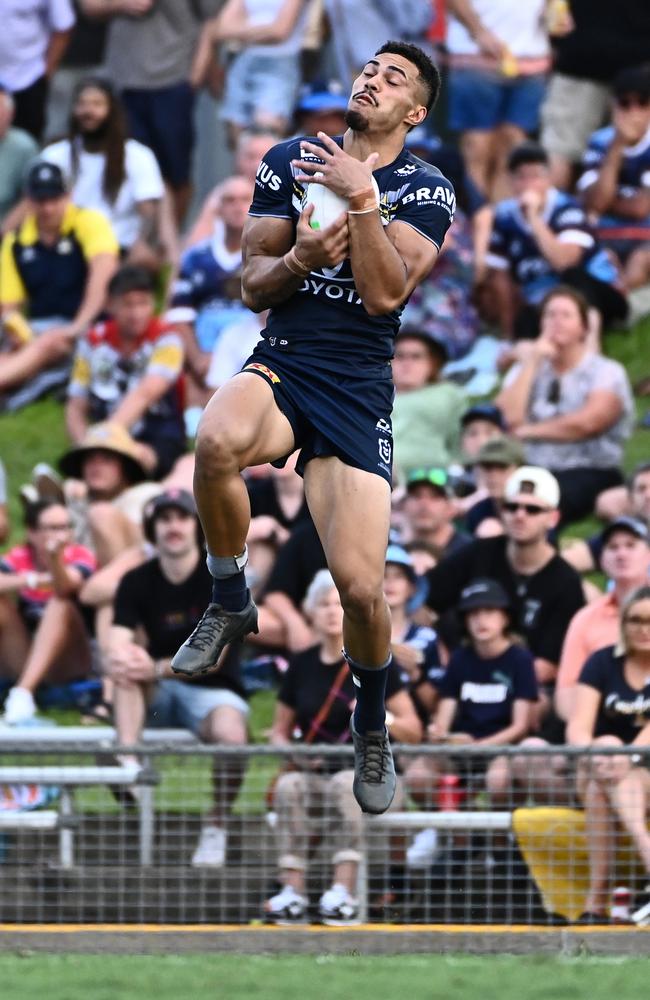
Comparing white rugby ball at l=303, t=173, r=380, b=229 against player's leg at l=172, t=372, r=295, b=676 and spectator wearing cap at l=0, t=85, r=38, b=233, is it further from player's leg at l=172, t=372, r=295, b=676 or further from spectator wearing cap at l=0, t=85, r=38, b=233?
spectator wearing cap at l=0, t=85, r=38, b=233

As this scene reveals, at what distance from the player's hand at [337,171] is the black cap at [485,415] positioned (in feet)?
16.4

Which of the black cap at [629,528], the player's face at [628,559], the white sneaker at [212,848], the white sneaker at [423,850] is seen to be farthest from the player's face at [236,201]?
the white sneaker at [423,850]

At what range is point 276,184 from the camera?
6355 mm

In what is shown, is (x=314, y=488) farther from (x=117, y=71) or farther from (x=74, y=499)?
(x=117, y=71)

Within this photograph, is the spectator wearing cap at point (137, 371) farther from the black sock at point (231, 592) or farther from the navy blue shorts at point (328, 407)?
the navy blue shorts at point (328, 407)

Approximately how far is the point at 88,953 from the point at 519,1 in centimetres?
A: 769

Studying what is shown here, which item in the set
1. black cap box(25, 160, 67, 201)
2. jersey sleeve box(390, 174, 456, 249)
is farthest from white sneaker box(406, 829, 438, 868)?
black cap box(25, 160, 67, 201)

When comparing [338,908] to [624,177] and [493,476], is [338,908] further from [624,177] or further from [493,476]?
[624,177]

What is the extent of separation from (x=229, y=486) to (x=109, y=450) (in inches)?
200

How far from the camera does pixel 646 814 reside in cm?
824

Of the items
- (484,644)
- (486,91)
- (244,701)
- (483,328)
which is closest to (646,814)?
(484,644)

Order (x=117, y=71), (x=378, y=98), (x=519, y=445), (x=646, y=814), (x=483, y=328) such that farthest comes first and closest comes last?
(x=117, y=71) → (x=483, y=328) → (x=519, y=445) → (x=646, y=814) → (x=378, y=98)

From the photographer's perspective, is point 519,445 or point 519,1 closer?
point 519,445

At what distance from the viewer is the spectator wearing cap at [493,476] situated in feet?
34.4
